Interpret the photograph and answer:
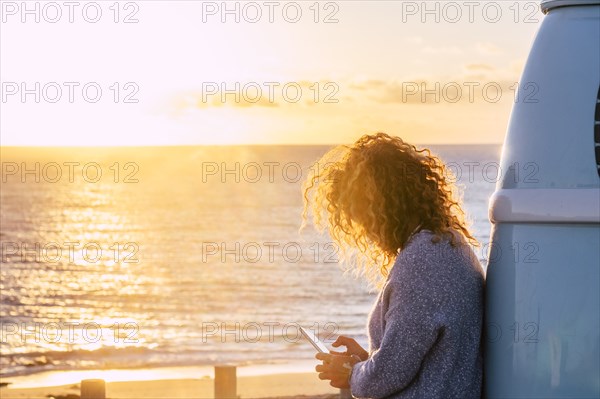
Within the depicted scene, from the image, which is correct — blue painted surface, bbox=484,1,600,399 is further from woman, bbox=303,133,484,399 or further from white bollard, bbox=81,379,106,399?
white bollard, bbox=81,379,106,399

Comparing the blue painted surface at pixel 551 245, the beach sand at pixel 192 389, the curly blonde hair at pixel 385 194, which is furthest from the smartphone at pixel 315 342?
the beach sand at pixel 192 389

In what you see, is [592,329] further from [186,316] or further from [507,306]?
[186,316]

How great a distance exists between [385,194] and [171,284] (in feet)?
114

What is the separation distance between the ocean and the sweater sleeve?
423mm

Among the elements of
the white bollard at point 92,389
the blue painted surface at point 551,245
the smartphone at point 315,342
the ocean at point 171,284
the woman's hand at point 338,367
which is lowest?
the ocean at point 171,284

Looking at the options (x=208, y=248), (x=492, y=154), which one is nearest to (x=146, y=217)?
(x=208, y=248)

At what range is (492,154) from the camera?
163 m

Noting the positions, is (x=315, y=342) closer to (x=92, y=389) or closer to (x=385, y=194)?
(x=385, y=194)

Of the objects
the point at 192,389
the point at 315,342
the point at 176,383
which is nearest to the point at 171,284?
the point at 176,383

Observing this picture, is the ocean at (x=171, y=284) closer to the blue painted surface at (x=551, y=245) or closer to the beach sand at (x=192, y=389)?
the blue painted surface at (x=551, y=245)

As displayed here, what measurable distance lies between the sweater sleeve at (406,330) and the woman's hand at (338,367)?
0.23 m

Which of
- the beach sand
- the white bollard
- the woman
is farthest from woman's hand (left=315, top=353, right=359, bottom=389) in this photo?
the beach sand

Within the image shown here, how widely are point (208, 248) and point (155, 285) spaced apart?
537 inches

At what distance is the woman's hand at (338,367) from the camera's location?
3.40 meters
